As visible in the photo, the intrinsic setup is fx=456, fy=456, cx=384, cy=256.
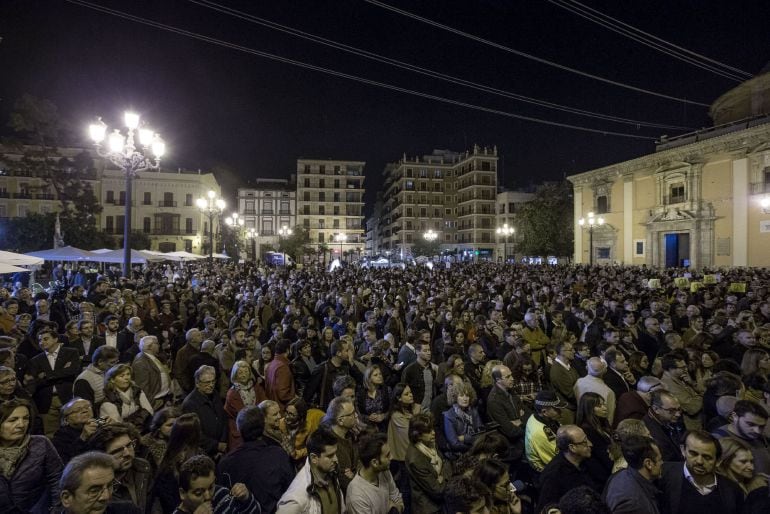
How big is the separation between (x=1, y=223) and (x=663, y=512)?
4307 cm

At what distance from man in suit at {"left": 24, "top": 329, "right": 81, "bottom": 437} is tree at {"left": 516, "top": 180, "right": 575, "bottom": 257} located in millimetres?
39000

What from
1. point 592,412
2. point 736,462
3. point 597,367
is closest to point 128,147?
point 597,367

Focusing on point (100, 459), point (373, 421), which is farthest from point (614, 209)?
point (100, 459)

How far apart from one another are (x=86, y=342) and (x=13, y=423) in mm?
3608

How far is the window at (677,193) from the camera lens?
1161 inches

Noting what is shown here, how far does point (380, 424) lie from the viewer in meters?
4.84

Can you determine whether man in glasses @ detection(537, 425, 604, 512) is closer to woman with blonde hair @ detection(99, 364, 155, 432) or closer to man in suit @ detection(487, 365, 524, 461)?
man in suit @ detection(487, 365, 524, 461)

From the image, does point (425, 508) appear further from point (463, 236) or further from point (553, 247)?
point (463, 236)

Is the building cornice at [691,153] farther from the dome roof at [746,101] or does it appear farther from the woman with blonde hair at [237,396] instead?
the woman with blonde hair at [237,396]

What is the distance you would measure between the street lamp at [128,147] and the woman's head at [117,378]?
7.17 meters

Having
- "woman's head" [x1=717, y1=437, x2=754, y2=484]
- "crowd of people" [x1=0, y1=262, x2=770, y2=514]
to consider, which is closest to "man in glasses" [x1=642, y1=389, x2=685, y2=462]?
"crowd of people" [x1=0, y1=262, x2=770, y2=514]

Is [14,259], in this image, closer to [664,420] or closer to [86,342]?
[86,342]

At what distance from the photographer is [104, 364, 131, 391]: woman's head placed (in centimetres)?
400

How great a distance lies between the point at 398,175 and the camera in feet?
243
